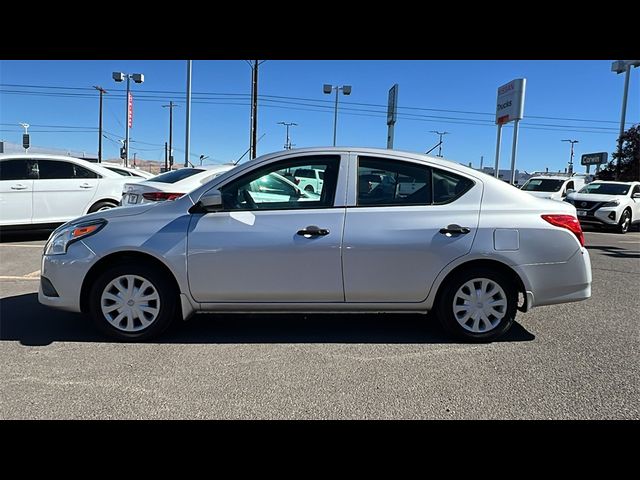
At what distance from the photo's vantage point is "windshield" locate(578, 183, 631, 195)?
1547cm

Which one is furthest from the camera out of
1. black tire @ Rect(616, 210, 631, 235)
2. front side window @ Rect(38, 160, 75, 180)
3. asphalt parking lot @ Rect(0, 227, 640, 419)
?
black tire @ Rect(616, 210, 631, 235)

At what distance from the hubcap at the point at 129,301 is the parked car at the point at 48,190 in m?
5.34

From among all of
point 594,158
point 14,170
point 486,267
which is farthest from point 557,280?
point 594,158

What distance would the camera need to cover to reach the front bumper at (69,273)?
4105mm

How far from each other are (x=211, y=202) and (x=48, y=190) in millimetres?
6693

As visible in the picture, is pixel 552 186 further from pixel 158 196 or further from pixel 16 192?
pixel 16 192

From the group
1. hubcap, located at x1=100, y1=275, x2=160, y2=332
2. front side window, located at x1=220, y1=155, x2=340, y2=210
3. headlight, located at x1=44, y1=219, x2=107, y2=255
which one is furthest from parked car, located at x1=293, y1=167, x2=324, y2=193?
headlight, located at x1=44, y1=219, x2=107, y2=255

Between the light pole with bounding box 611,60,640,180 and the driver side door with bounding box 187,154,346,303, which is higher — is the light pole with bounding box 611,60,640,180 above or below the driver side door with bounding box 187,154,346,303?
above

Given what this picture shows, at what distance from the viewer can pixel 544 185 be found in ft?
60.3

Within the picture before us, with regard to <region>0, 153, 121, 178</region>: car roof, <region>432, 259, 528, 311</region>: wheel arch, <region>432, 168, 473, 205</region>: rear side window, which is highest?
<region>0, 153, 121, 178</region>: car roof

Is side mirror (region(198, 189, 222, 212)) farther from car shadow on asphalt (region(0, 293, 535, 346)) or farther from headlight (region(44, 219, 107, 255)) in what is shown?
car shadow on asphalt (region(0, 293, 535, 346))

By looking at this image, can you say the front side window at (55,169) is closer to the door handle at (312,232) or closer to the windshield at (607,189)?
the door handle at (312,232)

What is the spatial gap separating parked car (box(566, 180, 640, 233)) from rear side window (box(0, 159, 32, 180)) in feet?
47.5
